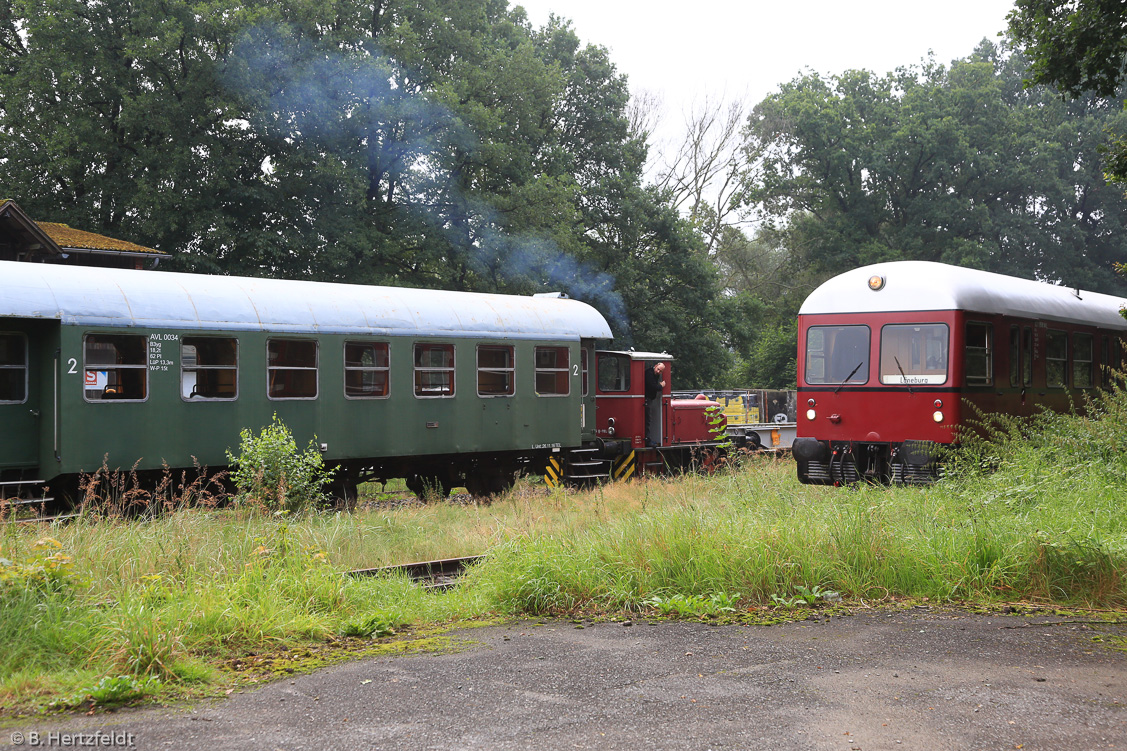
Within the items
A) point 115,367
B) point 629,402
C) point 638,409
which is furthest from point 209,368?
point 638,409

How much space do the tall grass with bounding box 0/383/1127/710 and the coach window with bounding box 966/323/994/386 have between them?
3.46 m

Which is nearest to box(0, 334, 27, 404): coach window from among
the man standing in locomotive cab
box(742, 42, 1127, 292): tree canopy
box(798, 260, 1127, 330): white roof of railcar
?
box(798, 260, 1127, 330): white roof of railcar

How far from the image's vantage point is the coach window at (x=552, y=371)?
16.6 metres

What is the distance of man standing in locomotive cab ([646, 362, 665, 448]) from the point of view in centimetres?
1902

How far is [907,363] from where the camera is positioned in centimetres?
1331

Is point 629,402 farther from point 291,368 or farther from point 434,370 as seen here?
point 291,368

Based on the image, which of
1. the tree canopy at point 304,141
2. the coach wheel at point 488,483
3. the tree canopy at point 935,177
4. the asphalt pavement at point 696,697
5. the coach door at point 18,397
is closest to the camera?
the asphalt pavement at point 696,697

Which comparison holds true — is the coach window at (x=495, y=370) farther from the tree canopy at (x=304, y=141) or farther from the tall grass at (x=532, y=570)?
the tree canopy at (x=304, y=141)

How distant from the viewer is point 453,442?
1527 cm

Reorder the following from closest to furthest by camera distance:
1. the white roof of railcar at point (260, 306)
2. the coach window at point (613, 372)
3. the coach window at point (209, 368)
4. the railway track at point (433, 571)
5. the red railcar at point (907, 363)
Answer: the railway track at point (433, 571), the white roof of railcar at point (260, 306), the coach window at point (209, 368), the red railcar at point (907, 363), the coach window at point (613, 372)

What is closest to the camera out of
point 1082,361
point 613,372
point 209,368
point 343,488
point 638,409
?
point 209,368

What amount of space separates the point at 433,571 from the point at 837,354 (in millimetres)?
7469

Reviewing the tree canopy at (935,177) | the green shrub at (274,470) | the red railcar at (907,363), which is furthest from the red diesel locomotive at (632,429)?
the tree canopy at (935,177)

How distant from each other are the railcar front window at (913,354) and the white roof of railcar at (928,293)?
31 cm
